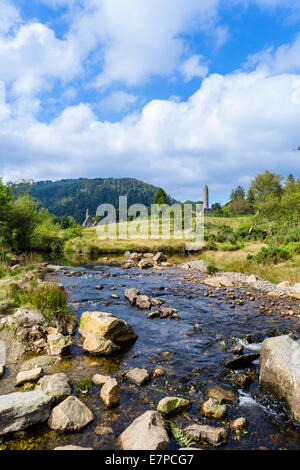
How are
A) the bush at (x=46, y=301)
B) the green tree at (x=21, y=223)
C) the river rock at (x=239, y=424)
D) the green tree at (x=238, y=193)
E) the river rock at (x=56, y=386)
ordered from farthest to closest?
1. the green tree at (x=238, y=193)
2. the green tree at (x=21, y=223)
3. the bush at (x=46, y=301)
4. the river rock at (x=56, y=386)
5. the river rock at (x=239, y=424)

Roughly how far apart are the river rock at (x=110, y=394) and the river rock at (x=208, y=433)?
1657 millimetres

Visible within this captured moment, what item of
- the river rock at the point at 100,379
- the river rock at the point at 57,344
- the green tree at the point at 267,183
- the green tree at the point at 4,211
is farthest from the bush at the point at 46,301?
the green tree at the point at 267,183

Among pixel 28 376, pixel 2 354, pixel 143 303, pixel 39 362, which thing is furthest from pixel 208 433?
pixel 143 303

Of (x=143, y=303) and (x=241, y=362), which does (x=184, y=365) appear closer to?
(x=241, y=362)

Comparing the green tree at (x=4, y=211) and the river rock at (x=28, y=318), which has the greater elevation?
the green tree at (x=4, y=211)

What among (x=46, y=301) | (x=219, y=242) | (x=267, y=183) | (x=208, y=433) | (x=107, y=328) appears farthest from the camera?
(x=267, y=183)

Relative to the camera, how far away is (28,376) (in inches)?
246

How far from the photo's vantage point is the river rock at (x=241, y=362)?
7125 millimetres

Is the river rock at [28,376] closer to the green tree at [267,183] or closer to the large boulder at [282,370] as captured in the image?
the large boulder at [282,370]

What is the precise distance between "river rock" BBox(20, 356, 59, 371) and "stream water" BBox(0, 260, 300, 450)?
0.24 meters

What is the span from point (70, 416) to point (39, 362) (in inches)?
105

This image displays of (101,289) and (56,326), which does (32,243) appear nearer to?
(101,289)
